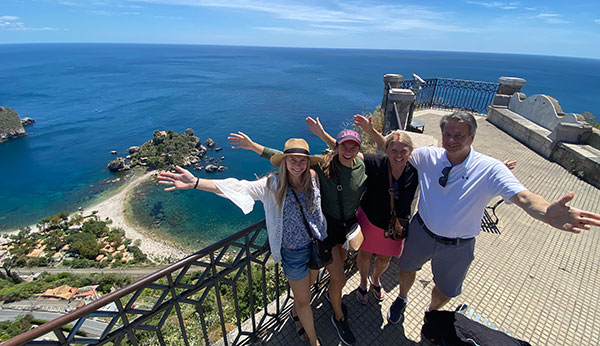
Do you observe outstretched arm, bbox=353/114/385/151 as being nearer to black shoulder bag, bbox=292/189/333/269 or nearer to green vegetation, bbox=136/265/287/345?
black shoulder bag, bbox=292/189/333/269

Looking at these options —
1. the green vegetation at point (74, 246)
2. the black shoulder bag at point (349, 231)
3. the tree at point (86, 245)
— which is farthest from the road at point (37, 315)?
the black shoulder bag at point (349, 231)

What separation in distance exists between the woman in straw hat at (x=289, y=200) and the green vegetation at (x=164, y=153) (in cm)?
5000

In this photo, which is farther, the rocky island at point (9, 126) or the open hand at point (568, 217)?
the rocky island at point (9, 126)

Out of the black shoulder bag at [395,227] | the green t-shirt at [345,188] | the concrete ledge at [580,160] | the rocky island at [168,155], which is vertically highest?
the green t-shirt at [345,188]

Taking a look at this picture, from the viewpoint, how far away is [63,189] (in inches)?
1709

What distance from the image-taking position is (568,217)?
1775 millimetres

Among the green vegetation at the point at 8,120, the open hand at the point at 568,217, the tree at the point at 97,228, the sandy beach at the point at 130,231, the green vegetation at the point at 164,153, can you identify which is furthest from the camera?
the green vegetation at the point at 8,120

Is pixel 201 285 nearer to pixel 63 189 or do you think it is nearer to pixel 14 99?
pixel 63 189

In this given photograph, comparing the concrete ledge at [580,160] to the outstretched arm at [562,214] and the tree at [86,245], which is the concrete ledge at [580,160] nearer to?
the outstretched arm at [562,214]

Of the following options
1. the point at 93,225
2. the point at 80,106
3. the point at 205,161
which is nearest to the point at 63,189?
the point at 93,225

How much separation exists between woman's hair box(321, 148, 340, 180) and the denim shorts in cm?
74

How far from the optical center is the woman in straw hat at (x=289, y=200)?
225 cm

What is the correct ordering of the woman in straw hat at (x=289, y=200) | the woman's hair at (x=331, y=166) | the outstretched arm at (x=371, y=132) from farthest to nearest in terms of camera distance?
the outstretched arm at (x=371, y=132)
the woman's hair at (x=331, y=166)
the woman in straw hat at (x=289, y=200)

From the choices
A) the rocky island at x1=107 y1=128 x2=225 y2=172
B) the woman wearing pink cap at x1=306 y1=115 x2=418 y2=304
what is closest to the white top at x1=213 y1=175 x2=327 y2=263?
the woman wearing pink cap at x1=306 y1=115 x2=418 y2=304
